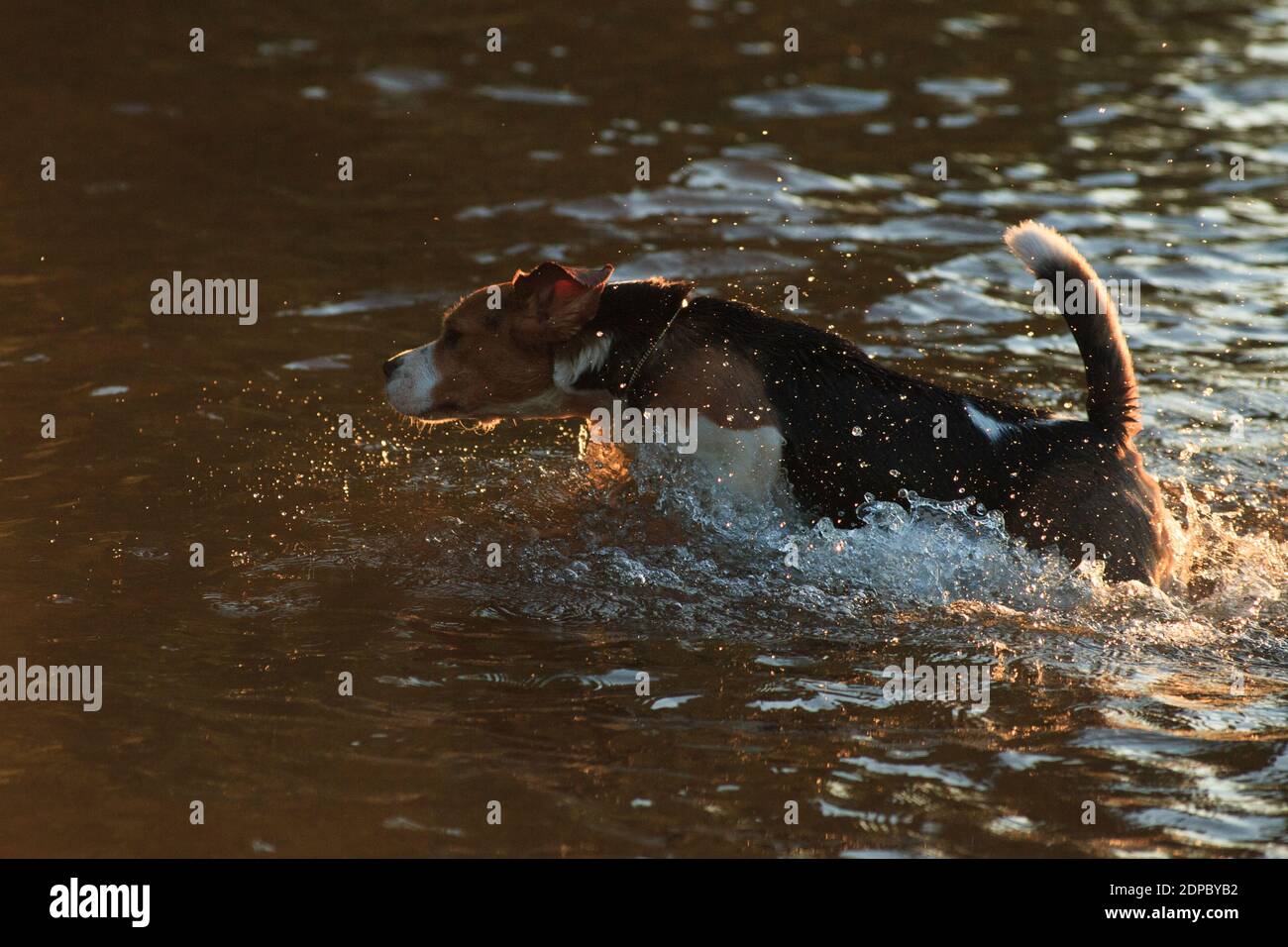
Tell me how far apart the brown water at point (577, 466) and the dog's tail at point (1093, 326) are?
0.65m

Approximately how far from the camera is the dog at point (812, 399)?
583cm

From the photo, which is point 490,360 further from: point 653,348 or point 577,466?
point 577,466

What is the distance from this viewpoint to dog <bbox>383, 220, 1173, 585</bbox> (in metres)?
5.83

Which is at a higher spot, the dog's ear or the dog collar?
the dog's ear

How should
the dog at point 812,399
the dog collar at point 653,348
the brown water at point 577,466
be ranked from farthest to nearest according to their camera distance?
the dog collar at point 653,348, the dog at point 812,399, the brown water at point 577,466

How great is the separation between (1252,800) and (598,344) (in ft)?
9.38

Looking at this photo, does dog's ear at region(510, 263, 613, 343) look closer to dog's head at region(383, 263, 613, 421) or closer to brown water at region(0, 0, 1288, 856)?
dog's head at region(383, 263, 613, 421)

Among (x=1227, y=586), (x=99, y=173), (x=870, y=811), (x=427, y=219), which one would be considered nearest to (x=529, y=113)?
(x=427, y=219)

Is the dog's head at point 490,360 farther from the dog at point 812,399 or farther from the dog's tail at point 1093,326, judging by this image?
the dog's tail at point 1093,326

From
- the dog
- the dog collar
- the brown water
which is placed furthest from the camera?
the dog collar

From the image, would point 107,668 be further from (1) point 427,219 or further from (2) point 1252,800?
(1) point 427,219

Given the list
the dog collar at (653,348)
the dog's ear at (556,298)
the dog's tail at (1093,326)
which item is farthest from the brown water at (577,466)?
the dog's ear at (556,298)

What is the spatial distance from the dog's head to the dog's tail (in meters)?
1.64

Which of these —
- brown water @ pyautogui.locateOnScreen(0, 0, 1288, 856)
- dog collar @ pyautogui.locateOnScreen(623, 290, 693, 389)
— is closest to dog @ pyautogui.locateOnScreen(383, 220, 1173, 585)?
dog collar @ pyautogui.locateOnScreen(623, 290, 693, 389)
